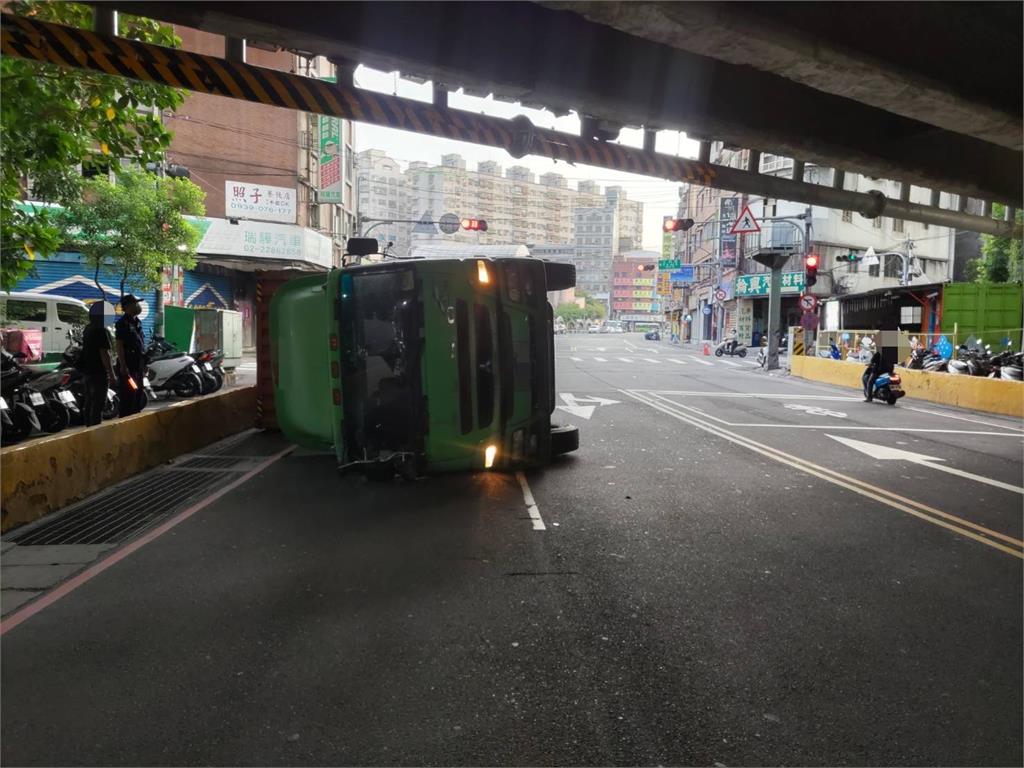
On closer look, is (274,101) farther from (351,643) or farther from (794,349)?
(794,349)

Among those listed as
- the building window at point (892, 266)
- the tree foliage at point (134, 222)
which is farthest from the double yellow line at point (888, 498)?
the building window at point (892, 266)

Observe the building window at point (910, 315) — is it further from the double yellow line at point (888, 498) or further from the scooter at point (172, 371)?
the scooter at point (172, 371)

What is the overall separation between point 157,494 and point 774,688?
21.6 feet

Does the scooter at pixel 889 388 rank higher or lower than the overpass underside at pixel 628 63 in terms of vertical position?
lower

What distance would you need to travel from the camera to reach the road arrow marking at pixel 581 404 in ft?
47.4

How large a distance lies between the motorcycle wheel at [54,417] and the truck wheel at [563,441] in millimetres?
7309

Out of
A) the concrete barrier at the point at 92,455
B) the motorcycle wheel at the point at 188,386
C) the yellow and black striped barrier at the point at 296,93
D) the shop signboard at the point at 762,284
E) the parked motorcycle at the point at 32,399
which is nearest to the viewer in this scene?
the yellow and black striped barrier at the point at 296,93

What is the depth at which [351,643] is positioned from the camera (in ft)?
12.9

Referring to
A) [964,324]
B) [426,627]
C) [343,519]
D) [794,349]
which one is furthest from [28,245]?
[964,324]

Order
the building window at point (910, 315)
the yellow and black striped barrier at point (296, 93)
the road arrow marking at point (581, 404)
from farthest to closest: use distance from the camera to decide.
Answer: the building window at point (910, 315), the road arrow marking at point (581, 404), the yellow and black striped barrier at point (296, 93)

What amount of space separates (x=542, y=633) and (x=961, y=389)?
58.1 ft

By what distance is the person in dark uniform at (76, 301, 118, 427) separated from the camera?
9.48 metres

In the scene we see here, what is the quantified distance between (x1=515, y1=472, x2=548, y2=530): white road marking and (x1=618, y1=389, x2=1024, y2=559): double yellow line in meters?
3.71

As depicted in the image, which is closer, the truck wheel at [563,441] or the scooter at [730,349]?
the truck wheel at [563,441]
